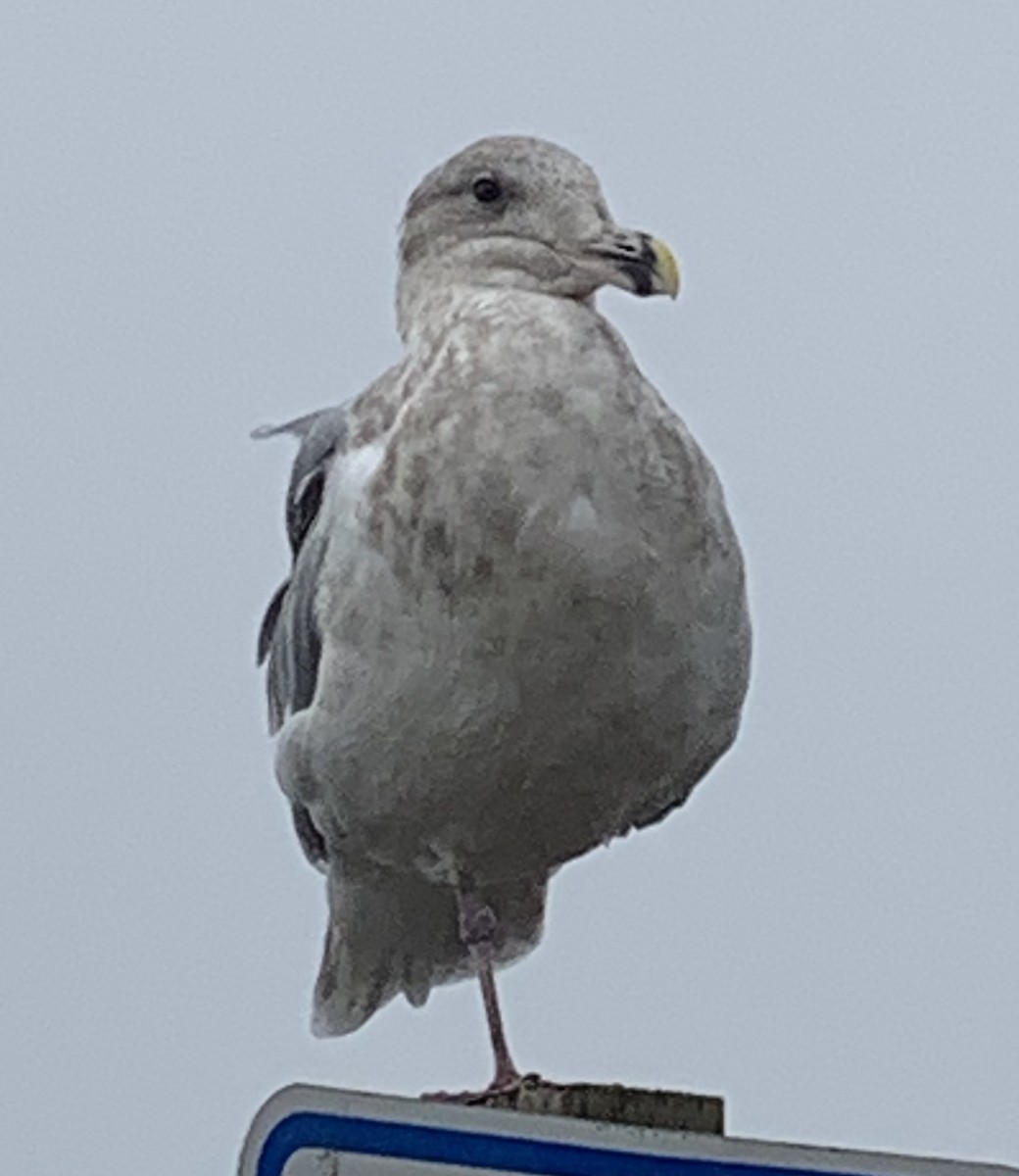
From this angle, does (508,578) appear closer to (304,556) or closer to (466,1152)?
(304,556)

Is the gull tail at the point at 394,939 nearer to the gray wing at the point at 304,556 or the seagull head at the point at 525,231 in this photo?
the gray wing at the point at 304,556

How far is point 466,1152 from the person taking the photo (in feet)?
4.90

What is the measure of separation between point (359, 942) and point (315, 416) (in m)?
0.62

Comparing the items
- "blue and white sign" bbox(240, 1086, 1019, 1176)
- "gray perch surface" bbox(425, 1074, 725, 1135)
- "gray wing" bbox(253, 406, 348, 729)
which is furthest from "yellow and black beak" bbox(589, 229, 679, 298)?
"blue and white sign" bbox(240, 1086, 1019, 1176)

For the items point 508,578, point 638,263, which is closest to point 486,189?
point 638,263

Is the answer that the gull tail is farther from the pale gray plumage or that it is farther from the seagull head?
the seagull head

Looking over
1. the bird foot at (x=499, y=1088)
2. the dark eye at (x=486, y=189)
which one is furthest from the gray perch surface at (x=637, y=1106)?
the dark eye at (x=486, y=189)

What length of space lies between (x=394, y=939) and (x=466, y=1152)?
1.62 metres

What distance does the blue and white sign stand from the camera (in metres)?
1.49

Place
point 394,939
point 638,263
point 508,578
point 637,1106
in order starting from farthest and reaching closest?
1. point 394,939
2. point 638,263
3. point 508,578
4. point 637,1106

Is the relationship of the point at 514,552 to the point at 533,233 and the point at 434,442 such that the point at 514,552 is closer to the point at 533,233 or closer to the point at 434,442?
the point at 434,442

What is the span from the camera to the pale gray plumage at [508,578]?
254 cm

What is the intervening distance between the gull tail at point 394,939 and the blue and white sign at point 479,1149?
1.40 metres

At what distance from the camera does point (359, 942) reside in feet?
10.2
